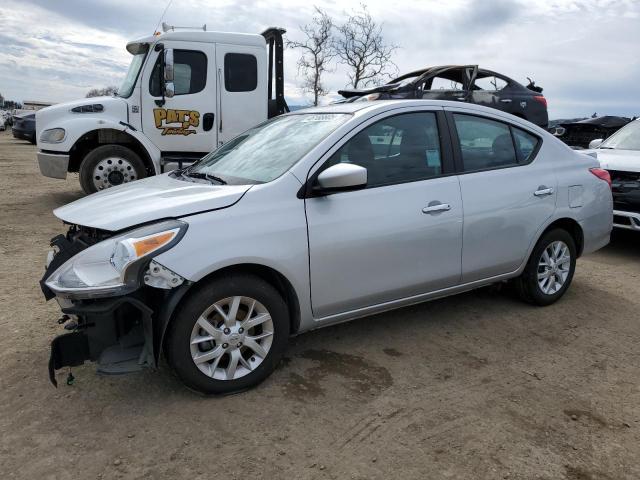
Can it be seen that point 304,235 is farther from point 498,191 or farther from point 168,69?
point 168,69

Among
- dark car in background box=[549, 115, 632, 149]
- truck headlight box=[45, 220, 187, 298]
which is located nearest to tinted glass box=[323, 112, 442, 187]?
truck headlight box=[45, 220, 187, 298]

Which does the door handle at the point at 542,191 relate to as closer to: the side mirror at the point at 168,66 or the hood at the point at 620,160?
the hood at the point at 620,160

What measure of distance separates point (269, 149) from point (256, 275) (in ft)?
3.35

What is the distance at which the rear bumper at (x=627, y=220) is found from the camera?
6012 millimetres

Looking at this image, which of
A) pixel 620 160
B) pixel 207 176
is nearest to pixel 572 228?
pixel 620 160

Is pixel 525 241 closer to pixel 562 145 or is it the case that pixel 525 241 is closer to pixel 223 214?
pixel 562 145

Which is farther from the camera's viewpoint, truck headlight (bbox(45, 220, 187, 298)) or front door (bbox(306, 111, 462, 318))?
front door (bbox(306, 111, 462, 318))

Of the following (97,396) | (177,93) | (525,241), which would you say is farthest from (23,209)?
(525,241)

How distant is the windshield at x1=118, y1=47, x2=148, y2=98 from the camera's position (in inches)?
318

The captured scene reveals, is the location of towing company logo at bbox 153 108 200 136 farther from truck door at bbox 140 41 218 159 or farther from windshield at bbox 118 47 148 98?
windshield at bbox 118 47 148 98

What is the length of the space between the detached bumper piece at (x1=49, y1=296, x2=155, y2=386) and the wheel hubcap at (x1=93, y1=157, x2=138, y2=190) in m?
5.67

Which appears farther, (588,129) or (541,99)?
(588,129)

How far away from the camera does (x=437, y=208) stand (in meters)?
3.58

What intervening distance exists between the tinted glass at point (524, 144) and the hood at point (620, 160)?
2710 mm
